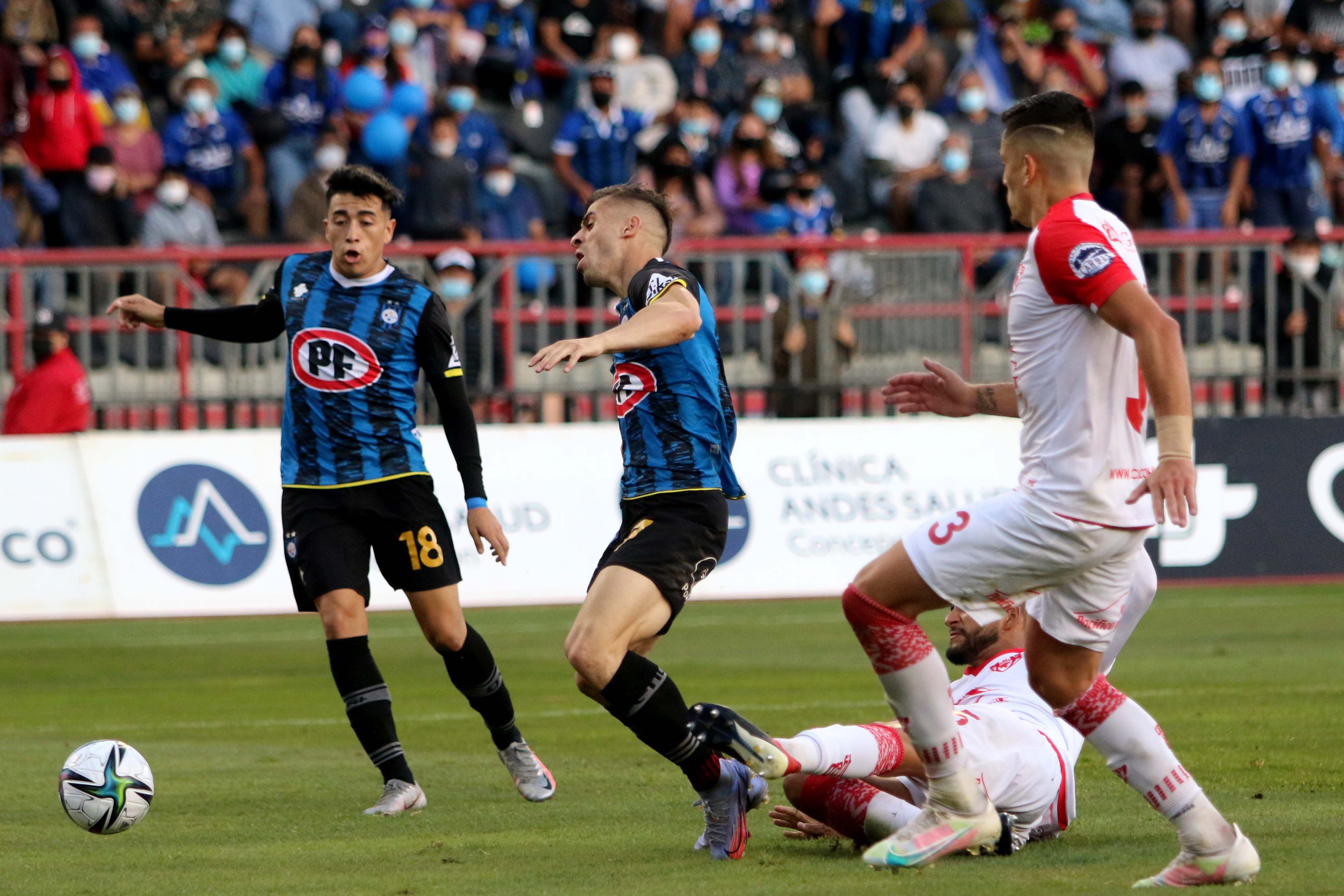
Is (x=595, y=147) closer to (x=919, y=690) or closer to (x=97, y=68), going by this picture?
(x=97, y=68)

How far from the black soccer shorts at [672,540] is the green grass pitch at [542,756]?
868 mm

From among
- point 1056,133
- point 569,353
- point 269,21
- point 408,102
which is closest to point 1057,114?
point 1056,133

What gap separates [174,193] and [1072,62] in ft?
31.0

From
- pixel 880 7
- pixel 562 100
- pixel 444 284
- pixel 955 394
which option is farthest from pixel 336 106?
pixel 955 394

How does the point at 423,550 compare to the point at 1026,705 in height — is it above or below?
above

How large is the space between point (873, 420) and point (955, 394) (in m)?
9.24

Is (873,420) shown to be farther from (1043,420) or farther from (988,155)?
(1043,420)

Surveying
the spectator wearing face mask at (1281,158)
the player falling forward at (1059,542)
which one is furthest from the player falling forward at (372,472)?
the spectator wearing face mask at (1281,158)

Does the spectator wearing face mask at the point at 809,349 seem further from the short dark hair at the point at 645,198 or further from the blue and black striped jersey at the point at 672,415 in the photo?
the blue and black striped jersey at the point at 672,415

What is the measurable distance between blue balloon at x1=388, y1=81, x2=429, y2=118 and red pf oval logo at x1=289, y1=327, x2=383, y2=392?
37.0ft

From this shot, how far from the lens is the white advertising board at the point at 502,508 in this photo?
14.0 m

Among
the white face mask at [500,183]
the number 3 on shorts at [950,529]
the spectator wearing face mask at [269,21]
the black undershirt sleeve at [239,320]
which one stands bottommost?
the number 3 on shorts at [950,529]

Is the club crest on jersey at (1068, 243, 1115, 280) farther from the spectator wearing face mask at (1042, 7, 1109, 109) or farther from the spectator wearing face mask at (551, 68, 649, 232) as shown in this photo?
the spectator wearing face mask at (1042, 7, 1109, 109)

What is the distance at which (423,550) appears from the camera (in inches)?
283
